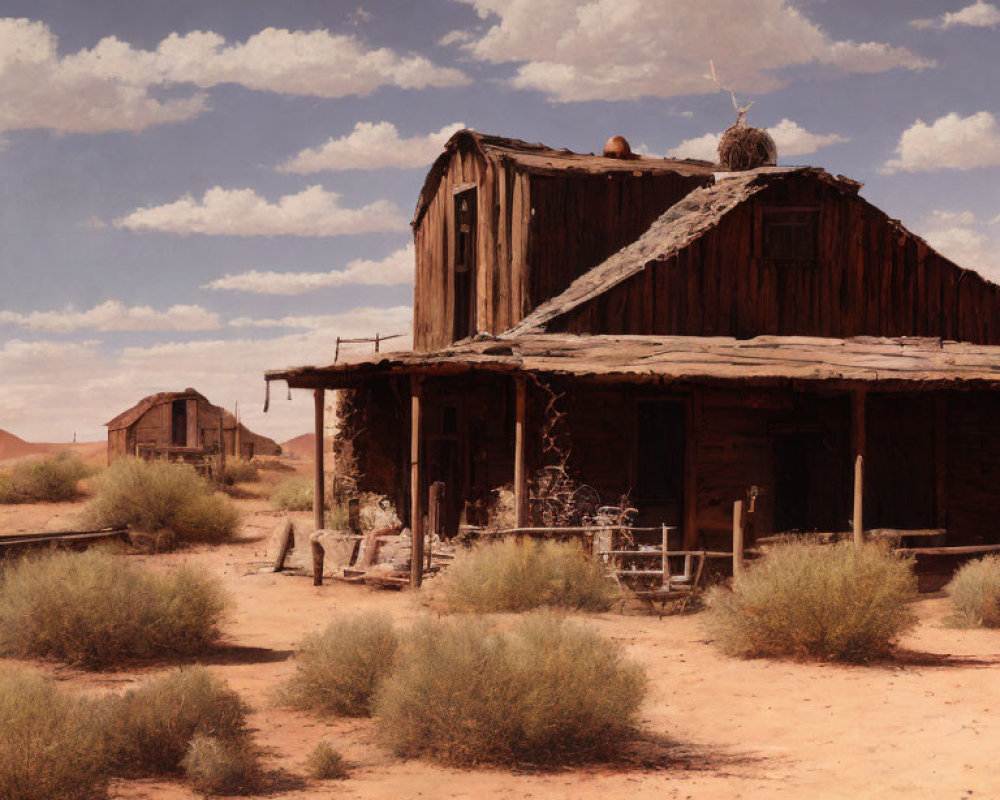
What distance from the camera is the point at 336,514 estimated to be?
750 inches

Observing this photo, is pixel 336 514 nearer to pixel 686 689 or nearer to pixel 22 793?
pixel 686 689

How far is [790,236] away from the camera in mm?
15102

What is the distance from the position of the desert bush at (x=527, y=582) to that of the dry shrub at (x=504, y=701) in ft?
14.4

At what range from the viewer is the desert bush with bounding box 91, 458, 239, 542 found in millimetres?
19609

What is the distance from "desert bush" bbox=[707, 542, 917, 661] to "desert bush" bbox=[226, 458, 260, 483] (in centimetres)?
2386

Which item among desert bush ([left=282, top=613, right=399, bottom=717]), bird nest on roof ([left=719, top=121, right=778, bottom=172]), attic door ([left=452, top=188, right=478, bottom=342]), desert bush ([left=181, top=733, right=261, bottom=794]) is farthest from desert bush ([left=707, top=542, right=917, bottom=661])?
bird nest on roof ([left=719, top=121, right=778, bottom=172])

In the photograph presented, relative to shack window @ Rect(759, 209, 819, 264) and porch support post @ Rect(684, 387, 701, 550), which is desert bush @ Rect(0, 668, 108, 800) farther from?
shack window @ Rect(759, 209, 819, 264)

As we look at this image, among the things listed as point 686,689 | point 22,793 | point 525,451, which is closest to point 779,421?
point 525,451

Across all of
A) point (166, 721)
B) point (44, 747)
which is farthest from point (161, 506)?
point (44, 747)

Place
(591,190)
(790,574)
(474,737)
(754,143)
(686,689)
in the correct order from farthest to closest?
1. (754,143)
2. (591,190)
3. (790,574)
4. (686,689)
5. (474,737)

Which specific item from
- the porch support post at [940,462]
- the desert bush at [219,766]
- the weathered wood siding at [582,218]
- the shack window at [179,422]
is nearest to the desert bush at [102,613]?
the desert bush at [219,766]

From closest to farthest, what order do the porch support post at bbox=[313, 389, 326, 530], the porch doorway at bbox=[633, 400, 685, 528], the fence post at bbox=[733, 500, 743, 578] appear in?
the fence post at bbox=[733, 500, 743, 578] < the porch doorway at bbox=[633, 400, 685, 528] < the porch support post at bbox=[313, 389, 326, 530]

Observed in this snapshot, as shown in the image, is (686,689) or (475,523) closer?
(686,689)

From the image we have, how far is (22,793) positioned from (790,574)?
657 centimetres
